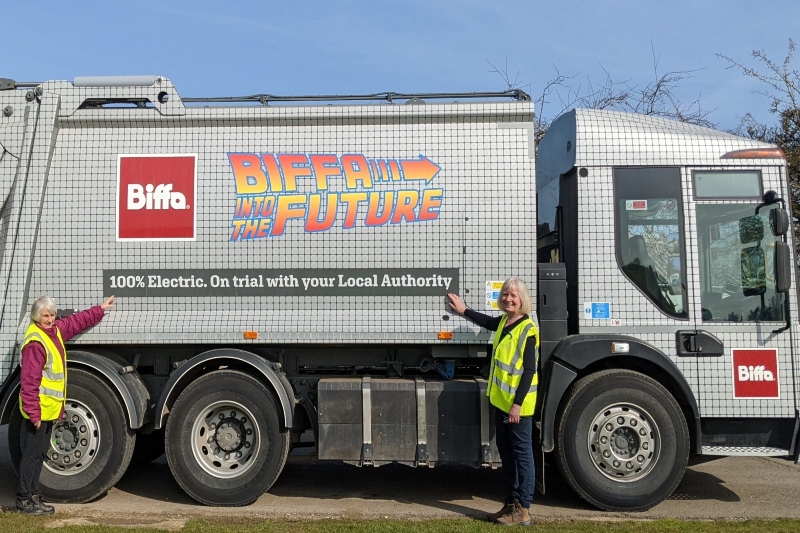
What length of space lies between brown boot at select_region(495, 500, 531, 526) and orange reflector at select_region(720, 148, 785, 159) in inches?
130

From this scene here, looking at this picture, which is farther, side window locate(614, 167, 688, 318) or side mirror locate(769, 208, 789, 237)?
side window locate(614, 167, 688, 318)

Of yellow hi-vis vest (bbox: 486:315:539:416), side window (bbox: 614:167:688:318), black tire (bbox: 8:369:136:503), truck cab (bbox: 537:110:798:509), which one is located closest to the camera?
yellow hi-vis vest (bbox: 486:315:539:416)

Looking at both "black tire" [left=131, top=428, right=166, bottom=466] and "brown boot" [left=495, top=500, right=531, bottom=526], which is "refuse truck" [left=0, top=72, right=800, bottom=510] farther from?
"black tire" [left=131, top=428, right=166, bottom=466]

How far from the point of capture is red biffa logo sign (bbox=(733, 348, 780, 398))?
5742 millimetres

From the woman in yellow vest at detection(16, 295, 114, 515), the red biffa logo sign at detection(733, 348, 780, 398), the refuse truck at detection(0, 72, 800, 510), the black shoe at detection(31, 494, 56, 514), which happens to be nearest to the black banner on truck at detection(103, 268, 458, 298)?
the refuse truck at detection(0, 72, 800, 510)

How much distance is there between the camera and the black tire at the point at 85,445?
5.97m

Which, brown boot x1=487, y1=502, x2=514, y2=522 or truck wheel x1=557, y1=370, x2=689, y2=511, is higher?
truck wheel x1=557, y1=370, x2=689, y2=511

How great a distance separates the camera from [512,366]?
5453mm

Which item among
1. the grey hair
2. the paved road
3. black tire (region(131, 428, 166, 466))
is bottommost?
the paved road

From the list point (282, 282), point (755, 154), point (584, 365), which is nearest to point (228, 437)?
point (282, 282)

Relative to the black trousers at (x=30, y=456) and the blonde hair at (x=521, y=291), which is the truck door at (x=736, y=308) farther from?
the black trousers at (x=30, y=456)

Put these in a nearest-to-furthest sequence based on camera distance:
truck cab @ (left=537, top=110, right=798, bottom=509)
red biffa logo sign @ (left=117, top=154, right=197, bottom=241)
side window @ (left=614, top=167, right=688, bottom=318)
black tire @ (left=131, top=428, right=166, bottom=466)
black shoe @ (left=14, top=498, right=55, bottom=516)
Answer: black shoe @ (left=14, top=498, right=55, bottom=516) → truck cab @ (left=537, top=110, right=798, bottom=509) → side window @ (left=614, top=167, right=688, bottom=318) → red biffa logo sign @ (left=117, top=154, right=197, bottom=241) → black tire @ (left=131, top=428, right=166, bottom=466)

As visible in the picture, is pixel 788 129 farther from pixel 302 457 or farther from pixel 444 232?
pixel 302 457

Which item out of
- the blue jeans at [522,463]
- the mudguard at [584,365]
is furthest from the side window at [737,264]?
the blue jeans at [522,463]
